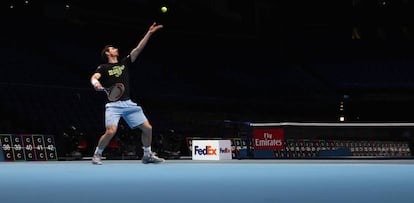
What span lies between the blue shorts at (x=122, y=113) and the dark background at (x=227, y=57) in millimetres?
9041

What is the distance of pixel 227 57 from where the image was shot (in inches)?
1037

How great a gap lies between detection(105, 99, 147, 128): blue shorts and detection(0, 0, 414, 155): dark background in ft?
29.7

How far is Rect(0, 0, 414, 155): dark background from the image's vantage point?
20.7m

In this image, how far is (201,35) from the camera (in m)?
26.8

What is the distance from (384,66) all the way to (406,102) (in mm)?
2080

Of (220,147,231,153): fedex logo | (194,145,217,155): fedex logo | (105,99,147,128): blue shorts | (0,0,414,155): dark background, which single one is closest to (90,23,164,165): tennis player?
(105,99,147,128): blue shorts

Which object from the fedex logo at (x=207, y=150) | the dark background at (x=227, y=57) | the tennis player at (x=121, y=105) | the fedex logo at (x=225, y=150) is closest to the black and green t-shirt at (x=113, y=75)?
the tennis player at (x=121, y=105)

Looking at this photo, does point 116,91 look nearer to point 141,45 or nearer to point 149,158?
point 141,45

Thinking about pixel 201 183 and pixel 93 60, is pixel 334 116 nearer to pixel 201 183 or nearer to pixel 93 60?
pixel 93 60

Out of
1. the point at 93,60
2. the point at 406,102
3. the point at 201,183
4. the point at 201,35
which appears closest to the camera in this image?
the point at 201,183

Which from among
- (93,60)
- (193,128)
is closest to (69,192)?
(193,128)

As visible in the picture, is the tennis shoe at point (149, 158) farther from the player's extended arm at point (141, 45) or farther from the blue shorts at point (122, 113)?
the player's extended arm at point (141, 45)

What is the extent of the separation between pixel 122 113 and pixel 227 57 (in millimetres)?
17804


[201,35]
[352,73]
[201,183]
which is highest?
[201,35]
